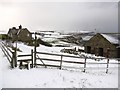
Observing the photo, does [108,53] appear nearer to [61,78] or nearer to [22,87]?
[61,78]

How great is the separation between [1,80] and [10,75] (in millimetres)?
863

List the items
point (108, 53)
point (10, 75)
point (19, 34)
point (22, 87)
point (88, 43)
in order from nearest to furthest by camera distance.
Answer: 1. point (22, 87)
2. point (10, 75)
3. point (108, 53)
4. point (88, 43)
5. point (19, 34)

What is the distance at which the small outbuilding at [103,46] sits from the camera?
38.4 m

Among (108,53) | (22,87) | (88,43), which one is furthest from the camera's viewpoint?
(88,43)

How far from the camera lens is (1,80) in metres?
10.8

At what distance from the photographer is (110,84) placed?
11.8 metres

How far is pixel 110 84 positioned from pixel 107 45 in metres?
29.0

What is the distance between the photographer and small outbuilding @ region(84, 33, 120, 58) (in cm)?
3841

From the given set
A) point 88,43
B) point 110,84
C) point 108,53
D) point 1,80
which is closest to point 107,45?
point 108,53

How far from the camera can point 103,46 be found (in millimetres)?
40812

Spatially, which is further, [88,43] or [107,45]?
[88,43]

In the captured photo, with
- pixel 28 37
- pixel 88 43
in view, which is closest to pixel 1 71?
pixel 88 43

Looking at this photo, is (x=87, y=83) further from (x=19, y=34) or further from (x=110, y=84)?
(x=19, y=34)

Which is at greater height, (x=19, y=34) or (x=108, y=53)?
(x=19, y=34)
